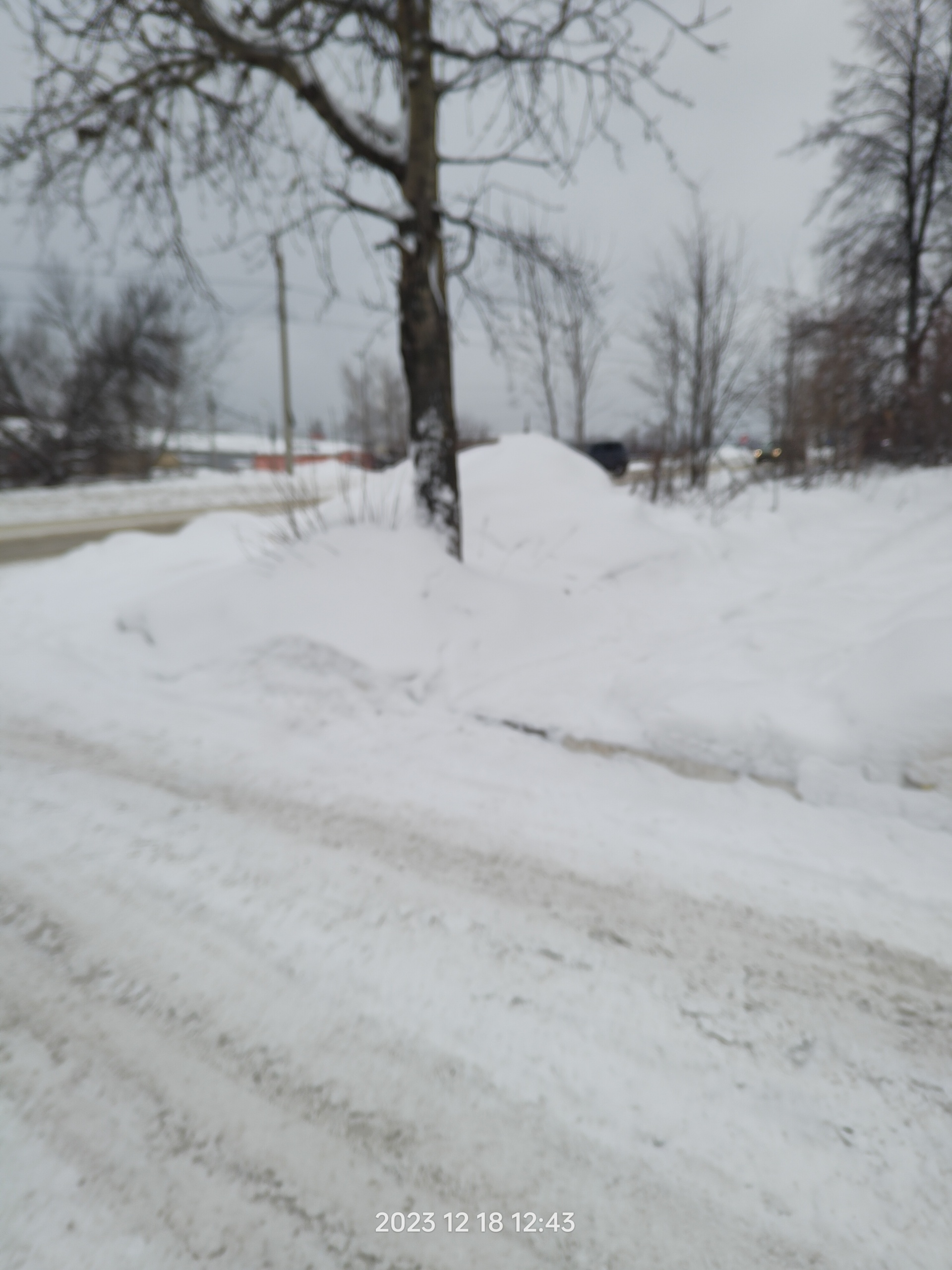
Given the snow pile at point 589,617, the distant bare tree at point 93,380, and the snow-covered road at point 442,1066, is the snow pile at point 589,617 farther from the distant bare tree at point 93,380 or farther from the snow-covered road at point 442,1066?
the distant bare tree at point 93,380

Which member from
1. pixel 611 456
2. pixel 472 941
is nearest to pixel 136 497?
pixel 611 456

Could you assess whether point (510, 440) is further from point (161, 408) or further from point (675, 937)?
point (161, 408)

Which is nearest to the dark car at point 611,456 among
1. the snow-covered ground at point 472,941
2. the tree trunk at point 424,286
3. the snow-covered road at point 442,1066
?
the tree trunk at point 424,286

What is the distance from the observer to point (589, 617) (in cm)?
486

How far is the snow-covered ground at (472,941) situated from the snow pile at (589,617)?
0.03m

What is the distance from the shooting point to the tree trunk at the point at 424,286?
14.5 ft

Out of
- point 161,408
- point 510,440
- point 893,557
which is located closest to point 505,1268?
point 893,557

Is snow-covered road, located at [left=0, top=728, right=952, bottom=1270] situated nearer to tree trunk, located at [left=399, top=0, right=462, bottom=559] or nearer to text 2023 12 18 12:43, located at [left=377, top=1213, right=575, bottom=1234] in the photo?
text 2023 12 18 12:43, located at [left=377, top=1213, right=575, bottom=1234]

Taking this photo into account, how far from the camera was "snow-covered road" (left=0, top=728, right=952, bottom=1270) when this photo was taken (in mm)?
1187

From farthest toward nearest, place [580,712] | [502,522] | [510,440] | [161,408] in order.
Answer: [161,408] → [510,440] → [502,522] → [580,712]

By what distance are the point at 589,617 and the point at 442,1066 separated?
3.70 metres

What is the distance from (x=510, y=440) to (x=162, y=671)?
5.86 m

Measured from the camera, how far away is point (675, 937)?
190 centimetres

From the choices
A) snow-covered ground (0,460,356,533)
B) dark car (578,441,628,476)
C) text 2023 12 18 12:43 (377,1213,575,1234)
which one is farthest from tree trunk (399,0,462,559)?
dark car (578,441,628,476)
